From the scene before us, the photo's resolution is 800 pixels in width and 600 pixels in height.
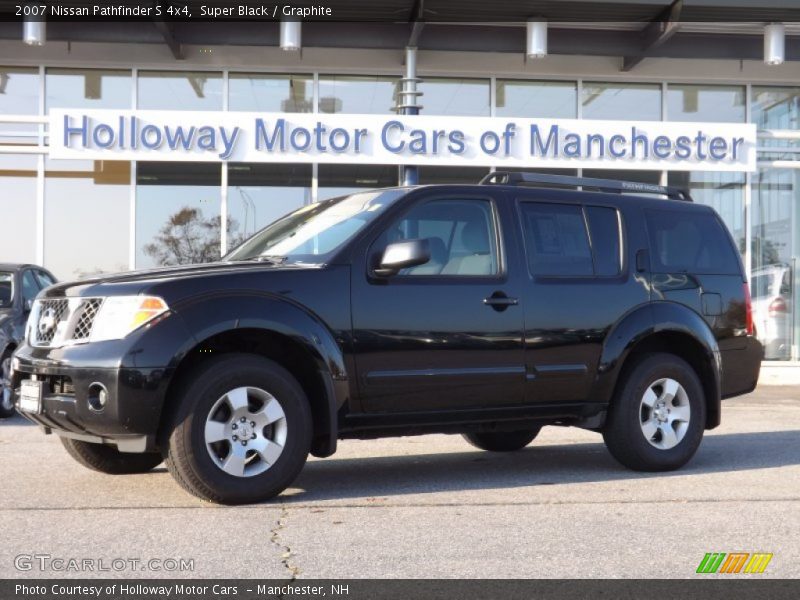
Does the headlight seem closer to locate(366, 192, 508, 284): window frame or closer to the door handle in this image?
locate(366, 192, 508, 284): window frame

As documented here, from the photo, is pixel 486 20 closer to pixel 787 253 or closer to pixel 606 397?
pixel 787 253

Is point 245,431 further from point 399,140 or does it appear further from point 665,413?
point 399,140

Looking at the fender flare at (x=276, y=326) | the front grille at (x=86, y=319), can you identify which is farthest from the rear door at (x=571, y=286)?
the front grille at (x=86, y=319)

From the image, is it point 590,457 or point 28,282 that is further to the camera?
point 28,282

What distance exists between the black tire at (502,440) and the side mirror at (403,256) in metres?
2.45

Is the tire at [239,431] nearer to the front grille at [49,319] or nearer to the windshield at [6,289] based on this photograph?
the front grille at [49,319]

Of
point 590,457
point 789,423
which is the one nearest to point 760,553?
point 590,457

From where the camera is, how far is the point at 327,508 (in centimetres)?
592

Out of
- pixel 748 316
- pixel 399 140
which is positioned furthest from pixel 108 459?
pixel 399 140

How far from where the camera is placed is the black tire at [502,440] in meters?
8.32
